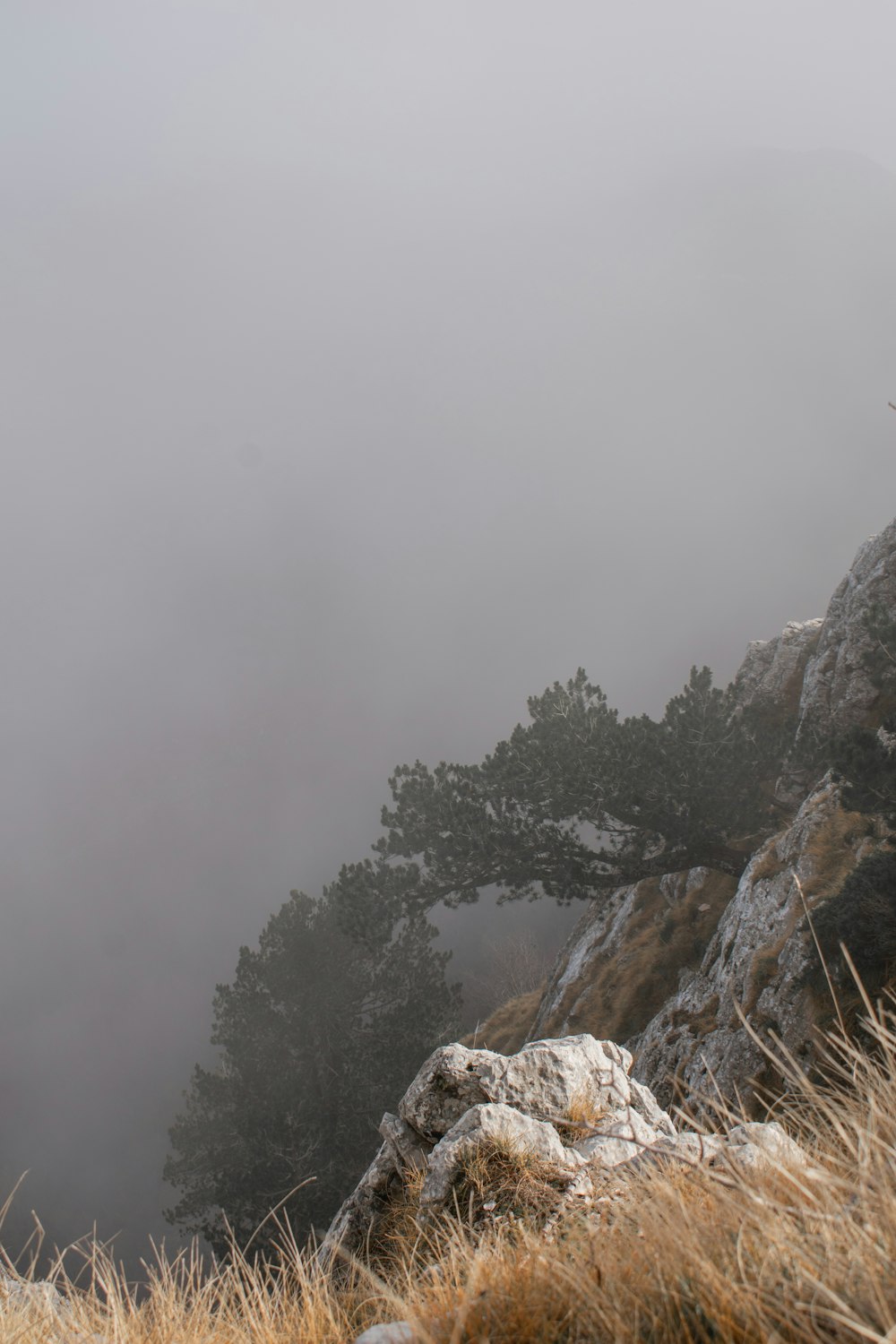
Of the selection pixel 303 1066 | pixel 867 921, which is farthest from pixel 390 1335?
pixel 303 1066

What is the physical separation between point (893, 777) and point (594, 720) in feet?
33.0

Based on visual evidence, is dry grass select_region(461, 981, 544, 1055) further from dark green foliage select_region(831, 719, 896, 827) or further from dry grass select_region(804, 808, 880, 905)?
dark green foliage select_region(831, 719, 896, 827)

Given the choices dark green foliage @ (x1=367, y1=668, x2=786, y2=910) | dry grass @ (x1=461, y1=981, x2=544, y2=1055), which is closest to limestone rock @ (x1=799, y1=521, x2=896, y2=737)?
dark green foliage @ (x1=367, y1=668, x2=786, y2=910)

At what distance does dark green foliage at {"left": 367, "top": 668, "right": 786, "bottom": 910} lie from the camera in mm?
22469

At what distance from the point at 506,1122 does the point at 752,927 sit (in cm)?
1446

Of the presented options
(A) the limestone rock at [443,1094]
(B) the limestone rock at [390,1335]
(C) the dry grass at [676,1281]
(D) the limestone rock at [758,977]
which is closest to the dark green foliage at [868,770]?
(D) the limestone rock at [758,977]

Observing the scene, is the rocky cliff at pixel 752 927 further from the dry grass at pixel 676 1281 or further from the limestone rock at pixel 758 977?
the dry grass at pixel 676 1281

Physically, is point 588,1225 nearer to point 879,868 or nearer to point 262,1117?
point 879,868

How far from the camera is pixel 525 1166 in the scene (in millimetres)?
5582

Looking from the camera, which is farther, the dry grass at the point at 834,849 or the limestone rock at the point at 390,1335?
the dry grass at the point at 834,849

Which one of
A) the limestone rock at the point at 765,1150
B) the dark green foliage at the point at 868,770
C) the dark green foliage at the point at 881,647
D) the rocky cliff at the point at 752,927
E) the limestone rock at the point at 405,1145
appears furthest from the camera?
the dark green foliage at the point at 881,647

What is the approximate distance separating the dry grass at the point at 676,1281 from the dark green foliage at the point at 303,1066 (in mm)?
21576

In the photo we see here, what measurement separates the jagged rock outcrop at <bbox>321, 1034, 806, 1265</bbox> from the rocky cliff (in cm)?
295

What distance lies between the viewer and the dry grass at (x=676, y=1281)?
2.19 metres
